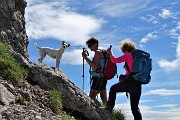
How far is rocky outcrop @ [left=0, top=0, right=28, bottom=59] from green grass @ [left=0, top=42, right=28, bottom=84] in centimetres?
398

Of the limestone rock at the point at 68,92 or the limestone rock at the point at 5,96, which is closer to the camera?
the limestone rock at the point at 5,96

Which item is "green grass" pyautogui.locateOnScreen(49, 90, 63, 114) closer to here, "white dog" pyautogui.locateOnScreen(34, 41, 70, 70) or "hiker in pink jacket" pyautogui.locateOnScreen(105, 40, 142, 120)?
"hiker in pink jacket" pyautogui.locateOnScreen(105, 40, 142, 120)

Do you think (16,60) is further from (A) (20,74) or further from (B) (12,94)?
(B) (12,94)

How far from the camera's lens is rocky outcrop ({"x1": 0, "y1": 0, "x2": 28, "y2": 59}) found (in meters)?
16.6

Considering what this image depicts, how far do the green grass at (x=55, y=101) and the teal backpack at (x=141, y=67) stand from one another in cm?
229

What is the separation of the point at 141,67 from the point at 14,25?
8668mm

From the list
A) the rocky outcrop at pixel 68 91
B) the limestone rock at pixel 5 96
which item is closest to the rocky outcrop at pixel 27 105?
the limestone rock at pixel 5 96

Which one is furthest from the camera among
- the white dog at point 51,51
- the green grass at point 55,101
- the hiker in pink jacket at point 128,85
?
the white dog at point 51,51

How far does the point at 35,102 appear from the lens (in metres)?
10.6

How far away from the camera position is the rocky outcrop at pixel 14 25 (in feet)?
54.4

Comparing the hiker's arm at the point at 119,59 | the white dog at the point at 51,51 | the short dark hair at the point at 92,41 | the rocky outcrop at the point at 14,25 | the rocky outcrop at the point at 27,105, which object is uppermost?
the white dog at the point at 51,51

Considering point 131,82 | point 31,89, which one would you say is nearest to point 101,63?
point 131,82

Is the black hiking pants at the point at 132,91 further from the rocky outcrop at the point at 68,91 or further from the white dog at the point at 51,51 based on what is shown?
the white dog at the point at 51,51

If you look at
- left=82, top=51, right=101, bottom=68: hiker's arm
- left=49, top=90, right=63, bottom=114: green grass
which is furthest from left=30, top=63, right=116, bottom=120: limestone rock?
left=82, top=51, right=101, bottom=68: hiker's arm
